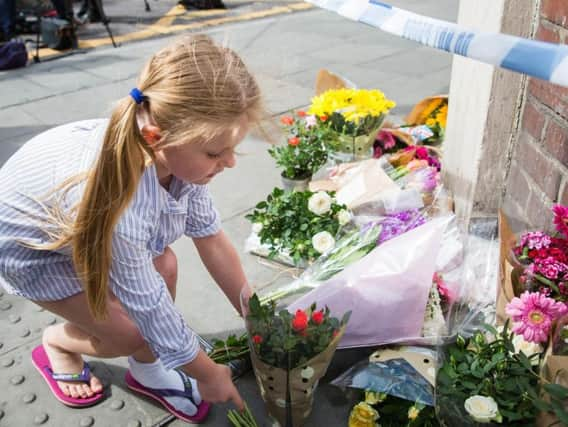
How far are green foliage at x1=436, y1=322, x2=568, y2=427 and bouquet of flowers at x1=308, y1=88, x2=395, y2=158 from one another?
56.8 inches

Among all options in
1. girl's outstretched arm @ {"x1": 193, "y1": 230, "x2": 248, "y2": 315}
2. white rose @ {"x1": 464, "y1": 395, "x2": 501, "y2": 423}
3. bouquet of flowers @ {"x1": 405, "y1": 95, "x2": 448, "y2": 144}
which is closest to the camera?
white rose @ {"x1": 464, "y1": 395, "x2": 501, "y2": 423}

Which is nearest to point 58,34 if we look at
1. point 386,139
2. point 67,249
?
point 386,139

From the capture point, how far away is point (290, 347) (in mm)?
1487

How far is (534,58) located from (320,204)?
4.81ft

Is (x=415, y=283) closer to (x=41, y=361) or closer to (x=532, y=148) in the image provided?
(x=532, y=148)

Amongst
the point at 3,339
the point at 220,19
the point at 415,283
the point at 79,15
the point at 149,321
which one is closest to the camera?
the point at 149,321

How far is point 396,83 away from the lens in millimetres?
4941

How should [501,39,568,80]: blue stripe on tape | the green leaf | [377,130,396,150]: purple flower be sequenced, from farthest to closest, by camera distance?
[377,130,396,150]: purple flower
the green leaf
[501,39,568,80]: blue stripe on tape

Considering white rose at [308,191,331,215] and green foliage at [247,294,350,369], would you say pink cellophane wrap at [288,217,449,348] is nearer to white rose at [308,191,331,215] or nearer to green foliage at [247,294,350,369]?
green foliage at [247,294,350,369]

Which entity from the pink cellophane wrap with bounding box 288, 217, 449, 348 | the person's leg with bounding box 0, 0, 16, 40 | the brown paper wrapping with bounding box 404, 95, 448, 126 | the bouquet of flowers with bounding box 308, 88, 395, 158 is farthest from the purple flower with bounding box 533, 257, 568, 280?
the person's leg with bounding box 0, 0, 16, 40

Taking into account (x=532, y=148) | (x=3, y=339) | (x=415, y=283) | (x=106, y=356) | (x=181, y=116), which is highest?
(x=181, y=116)

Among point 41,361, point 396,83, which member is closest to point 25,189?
point 41,361

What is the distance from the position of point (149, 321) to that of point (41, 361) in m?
0.70

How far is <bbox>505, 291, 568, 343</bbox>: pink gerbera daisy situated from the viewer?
54.2 inches
